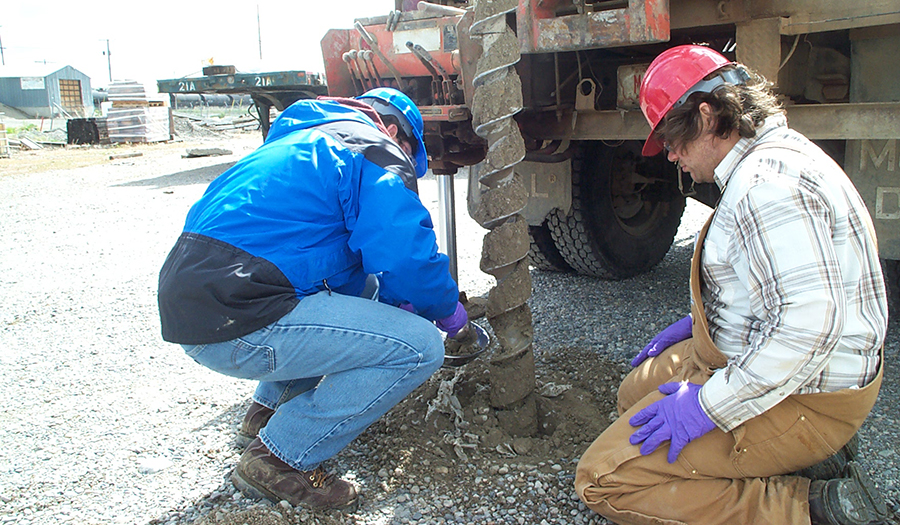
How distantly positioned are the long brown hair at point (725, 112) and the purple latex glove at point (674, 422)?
72 centimetres

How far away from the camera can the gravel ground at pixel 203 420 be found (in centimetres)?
225

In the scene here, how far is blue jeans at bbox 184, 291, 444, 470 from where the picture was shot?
212 centimetres

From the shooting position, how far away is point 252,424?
2664 mm

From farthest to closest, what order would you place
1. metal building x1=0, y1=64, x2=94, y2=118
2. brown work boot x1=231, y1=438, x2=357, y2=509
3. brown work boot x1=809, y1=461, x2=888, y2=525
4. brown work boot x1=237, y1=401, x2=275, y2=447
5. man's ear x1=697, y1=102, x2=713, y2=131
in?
metal building x1=0, y1=64, x2=94, y2=118
brown work boot x1=237, y1=401, x2=275, y2=447
brown work boot x1=231, y1=438, x2=357, y2=509
man's ear x1=697, y1=102, x2=713, y2=131
brown work boot x1=809, y1=461, x2=888, y2=525

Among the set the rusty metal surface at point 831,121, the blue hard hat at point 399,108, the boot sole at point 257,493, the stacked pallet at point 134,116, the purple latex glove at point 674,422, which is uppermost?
the stacked pallet at point 134,116

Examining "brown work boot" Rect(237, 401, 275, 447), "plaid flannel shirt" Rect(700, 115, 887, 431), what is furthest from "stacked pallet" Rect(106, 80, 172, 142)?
"plaid flannel shirt" Rect(700, 115, 887, 431)

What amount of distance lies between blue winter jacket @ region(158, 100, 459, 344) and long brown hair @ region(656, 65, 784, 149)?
788 mm

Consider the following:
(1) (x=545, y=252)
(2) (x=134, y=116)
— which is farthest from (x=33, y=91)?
(1) (x=545, y=252)

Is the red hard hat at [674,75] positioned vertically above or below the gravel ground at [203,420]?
above

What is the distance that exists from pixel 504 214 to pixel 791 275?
1077 millimetres

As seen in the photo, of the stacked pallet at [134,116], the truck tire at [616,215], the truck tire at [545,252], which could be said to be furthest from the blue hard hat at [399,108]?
the stacked pallet at [134,116]

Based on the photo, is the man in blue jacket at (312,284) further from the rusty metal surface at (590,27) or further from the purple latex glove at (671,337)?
the rusty metal surface at (590,27)

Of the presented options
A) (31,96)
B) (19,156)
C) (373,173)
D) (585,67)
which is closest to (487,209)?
(373,173)

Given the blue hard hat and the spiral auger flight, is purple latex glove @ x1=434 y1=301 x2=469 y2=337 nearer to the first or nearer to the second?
the spiral auger flight
